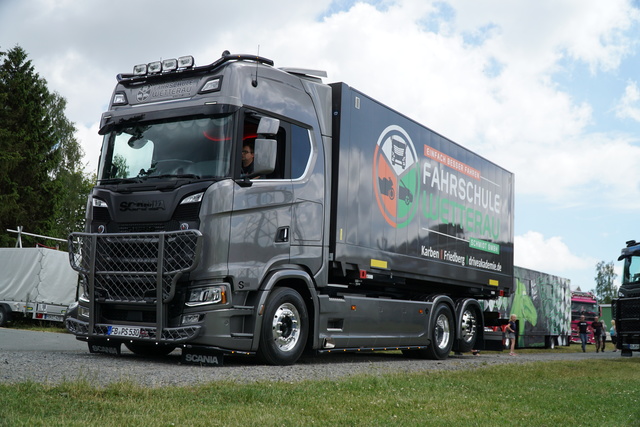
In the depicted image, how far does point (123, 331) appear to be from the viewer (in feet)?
31.6

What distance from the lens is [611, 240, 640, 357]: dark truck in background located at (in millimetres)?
19016

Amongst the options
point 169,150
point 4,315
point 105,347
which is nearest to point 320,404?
point 169,150

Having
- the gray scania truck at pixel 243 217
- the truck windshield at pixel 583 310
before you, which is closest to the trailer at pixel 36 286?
the gray scania truck at pixel 243 217

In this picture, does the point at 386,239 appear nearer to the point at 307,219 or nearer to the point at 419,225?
the point at 419,225

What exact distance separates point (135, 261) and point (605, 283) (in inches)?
4000

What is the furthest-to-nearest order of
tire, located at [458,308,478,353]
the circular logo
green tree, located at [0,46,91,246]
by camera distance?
green tree, located at [0,46,91,246]
tire, located at [458,308,478,353]
the circular logo

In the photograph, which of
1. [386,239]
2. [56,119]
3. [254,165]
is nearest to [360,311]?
[386,239]

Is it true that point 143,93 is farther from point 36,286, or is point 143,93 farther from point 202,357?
point 36,286

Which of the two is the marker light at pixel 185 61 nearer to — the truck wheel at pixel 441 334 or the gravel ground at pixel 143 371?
the gravel ground at pixel 143 371

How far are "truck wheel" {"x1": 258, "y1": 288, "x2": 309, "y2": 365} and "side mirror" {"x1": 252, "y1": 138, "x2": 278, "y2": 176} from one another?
68.4 inches

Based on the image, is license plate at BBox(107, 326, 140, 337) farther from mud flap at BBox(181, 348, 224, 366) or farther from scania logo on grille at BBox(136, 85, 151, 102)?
scania logo on grille at BBox(136, 85, 151, 102)

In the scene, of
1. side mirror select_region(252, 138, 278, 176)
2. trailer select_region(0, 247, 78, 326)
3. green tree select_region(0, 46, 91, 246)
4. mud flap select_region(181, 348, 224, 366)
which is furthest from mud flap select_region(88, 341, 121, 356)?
green tree select_region(0, 46, 91, 246)

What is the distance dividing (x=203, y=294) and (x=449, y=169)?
22.6 ft

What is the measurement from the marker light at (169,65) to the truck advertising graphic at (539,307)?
2056 cm
